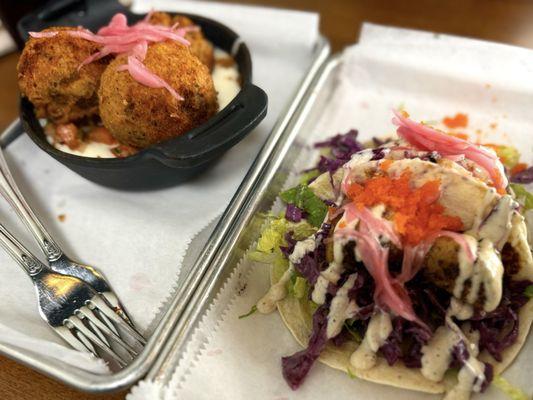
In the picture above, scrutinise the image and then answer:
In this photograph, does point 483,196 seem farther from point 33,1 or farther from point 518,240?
point 33,1

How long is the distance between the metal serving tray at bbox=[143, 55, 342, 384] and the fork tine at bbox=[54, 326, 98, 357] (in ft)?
0.85

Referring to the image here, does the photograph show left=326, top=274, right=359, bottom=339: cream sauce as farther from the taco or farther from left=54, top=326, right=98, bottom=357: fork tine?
left=54, top=326, right=98, bottom=357: fork tine

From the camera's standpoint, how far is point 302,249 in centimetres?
154

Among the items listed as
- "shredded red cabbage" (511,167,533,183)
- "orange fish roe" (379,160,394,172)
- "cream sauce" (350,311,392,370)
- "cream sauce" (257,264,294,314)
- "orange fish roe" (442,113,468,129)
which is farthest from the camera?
"orange fish roe" (442,113,468,129)

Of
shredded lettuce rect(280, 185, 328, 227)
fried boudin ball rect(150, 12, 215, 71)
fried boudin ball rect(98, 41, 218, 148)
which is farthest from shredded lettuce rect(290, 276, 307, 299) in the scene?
fried boudin ball rect(150, 12, 215, 71)

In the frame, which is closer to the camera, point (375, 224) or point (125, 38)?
point (375, 224)

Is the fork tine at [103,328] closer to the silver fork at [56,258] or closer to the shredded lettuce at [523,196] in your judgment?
the silver fork at [56,258]

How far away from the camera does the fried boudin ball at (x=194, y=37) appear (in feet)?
6.70

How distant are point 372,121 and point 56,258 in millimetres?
1460

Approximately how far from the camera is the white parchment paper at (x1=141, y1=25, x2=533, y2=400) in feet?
4.69

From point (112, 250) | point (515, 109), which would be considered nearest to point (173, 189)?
point (112, 250)

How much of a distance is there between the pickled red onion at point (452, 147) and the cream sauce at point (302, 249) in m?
0.47

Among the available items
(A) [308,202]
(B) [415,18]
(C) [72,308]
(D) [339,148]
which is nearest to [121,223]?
(C) [72,308]

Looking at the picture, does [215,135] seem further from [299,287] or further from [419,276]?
[419,276]
